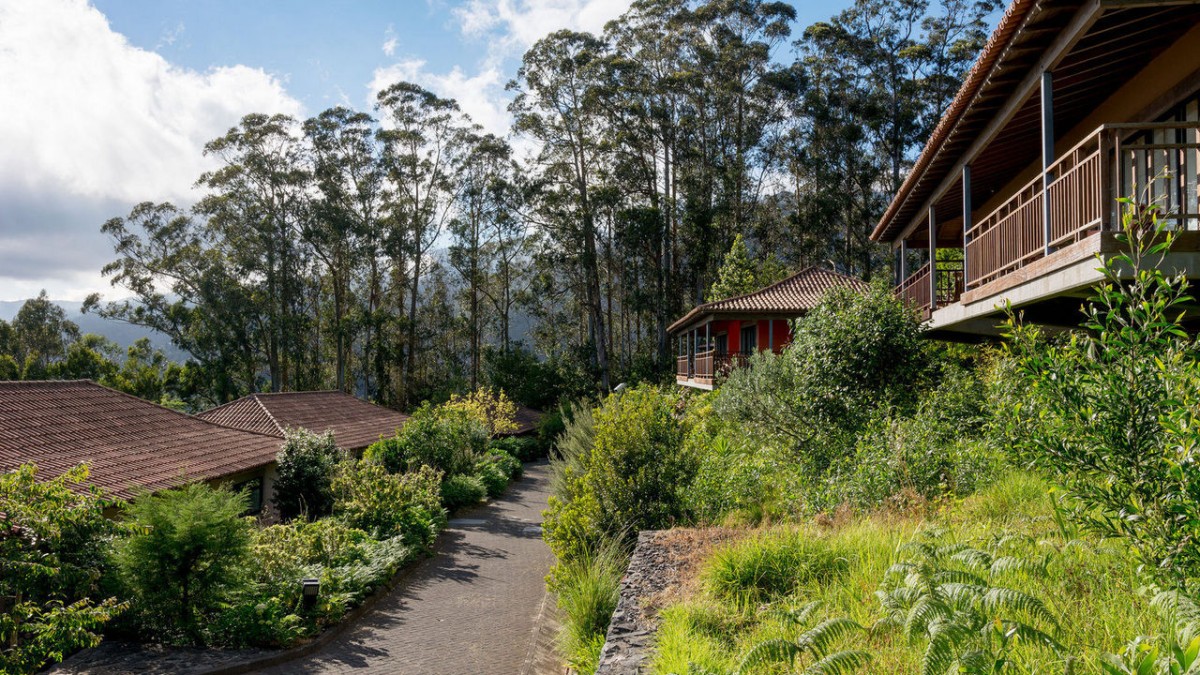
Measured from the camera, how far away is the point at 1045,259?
22.9 ft

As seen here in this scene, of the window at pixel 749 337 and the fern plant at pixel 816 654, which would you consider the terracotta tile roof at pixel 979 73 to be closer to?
the fern plant at pixel 816 654

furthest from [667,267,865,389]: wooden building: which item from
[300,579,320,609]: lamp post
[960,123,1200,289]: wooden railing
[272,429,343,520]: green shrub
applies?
[300,579,320,609]: lamp post

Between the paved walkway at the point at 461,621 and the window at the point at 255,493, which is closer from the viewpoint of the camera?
the paved walkway at the point at 461,621

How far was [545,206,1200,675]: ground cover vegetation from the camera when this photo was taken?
339cm

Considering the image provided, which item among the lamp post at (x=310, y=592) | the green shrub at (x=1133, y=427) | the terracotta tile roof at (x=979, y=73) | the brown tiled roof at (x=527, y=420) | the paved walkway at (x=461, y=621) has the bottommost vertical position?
the paved walkway at (x=461, y=621)

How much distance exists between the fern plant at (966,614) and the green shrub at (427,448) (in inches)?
779

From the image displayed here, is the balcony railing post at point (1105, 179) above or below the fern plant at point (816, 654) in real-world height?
above

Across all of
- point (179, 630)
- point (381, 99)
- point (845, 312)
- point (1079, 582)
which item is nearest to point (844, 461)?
point (845, 312)

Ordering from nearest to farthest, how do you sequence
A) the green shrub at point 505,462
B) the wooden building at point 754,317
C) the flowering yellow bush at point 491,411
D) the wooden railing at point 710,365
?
the wooden railing at point 710,365
the wooden building at point 754,317
the green shrub at point 505,462
the flowering yellow bush at point 491,411

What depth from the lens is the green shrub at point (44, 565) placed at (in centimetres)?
780

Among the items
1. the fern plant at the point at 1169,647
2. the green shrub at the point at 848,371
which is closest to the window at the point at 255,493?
the green shrub at the point at 848,371

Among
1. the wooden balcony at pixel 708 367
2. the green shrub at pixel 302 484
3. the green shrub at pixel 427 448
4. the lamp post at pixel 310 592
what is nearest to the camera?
the lamp post at pixel 310 592

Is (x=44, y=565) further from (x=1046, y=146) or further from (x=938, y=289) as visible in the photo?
(x=938, y=289)

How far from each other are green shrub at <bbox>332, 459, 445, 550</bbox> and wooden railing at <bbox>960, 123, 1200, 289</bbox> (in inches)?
489
